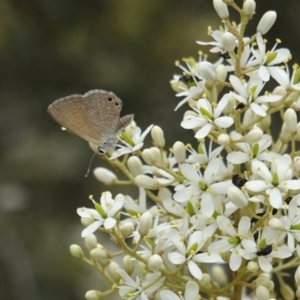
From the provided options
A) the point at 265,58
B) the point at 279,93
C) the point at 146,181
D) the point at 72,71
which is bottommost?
the point at 72,71

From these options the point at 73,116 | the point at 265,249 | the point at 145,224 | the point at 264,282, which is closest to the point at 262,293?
the point at 264,282

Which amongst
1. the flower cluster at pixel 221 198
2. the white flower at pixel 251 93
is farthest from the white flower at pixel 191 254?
the white flower at pixel 251 93

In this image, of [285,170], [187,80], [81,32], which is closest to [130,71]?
[81,32]

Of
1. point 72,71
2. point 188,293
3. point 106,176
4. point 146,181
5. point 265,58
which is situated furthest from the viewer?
point 72,71

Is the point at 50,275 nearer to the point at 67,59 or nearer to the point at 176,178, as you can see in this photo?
the point at 67,59

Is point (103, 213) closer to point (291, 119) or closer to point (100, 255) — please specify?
point (100, 255)

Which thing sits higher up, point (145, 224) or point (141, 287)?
point (145, 224)

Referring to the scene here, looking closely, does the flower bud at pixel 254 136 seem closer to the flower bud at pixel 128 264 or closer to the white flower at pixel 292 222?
the white flower at pixel 292 222

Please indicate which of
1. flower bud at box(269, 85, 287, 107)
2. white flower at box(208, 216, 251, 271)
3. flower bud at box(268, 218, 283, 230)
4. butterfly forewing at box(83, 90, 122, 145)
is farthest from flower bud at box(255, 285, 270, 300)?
butterfly forewing at box(83, 90, 122, 145)
